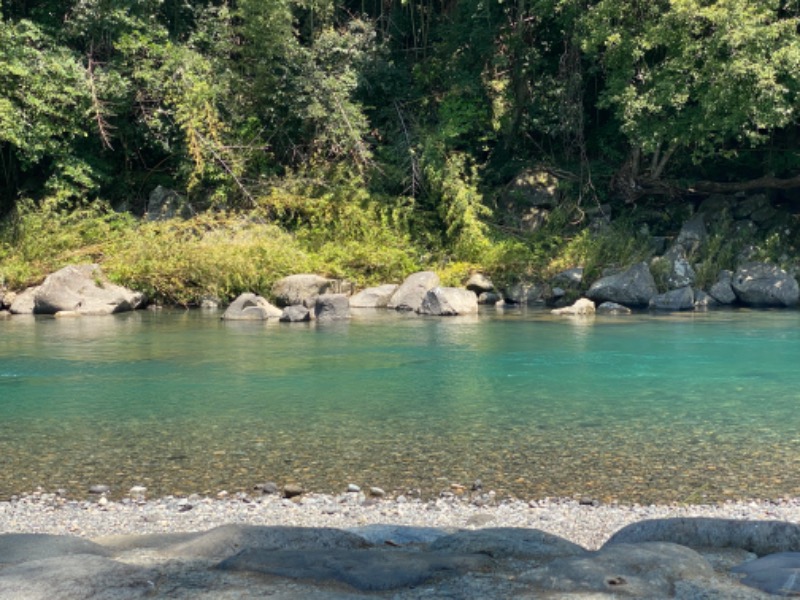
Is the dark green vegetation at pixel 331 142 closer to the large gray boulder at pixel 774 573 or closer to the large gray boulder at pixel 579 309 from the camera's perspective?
the large gray boulder at pixel 579 309

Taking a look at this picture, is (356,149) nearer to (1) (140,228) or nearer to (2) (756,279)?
(1) (140,228)

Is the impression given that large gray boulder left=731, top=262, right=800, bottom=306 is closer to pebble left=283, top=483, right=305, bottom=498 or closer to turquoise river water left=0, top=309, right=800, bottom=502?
turquoise river water left=0, top=309, right=800, bottom=502

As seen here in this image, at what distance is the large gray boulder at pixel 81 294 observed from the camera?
1708cm

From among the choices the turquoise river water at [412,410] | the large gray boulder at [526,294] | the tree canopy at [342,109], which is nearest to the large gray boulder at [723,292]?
the tree canopy at [342,109]

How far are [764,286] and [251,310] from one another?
33.7 feet

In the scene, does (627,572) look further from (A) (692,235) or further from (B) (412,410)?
(A) (692,235)

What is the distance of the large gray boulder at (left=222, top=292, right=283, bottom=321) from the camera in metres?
16.4

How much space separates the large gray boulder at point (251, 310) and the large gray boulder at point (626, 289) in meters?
6.45

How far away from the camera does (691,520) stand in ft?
12.4

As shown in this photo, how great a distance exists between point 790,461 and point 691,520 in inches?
121

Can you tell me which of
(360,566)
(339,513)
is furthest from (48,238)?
(360,566)

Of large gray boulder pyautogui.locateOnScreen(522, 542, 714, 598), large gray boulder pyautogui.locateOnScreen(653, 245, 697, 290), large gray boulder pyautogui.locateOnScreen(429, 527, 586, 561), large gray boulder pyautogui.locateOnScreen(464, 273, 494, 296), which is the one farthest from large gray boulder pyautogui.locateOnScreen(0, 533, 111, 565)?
large gray boulder pyautogui.locateOnScreen(653, 245, 697, 290)

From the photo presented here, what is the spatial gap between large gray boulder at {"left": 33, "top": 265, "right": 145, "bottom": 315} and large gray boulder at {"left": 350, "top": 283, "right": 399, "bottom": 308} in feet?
14.9

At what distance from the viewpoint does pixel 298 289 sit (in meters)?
18.2
